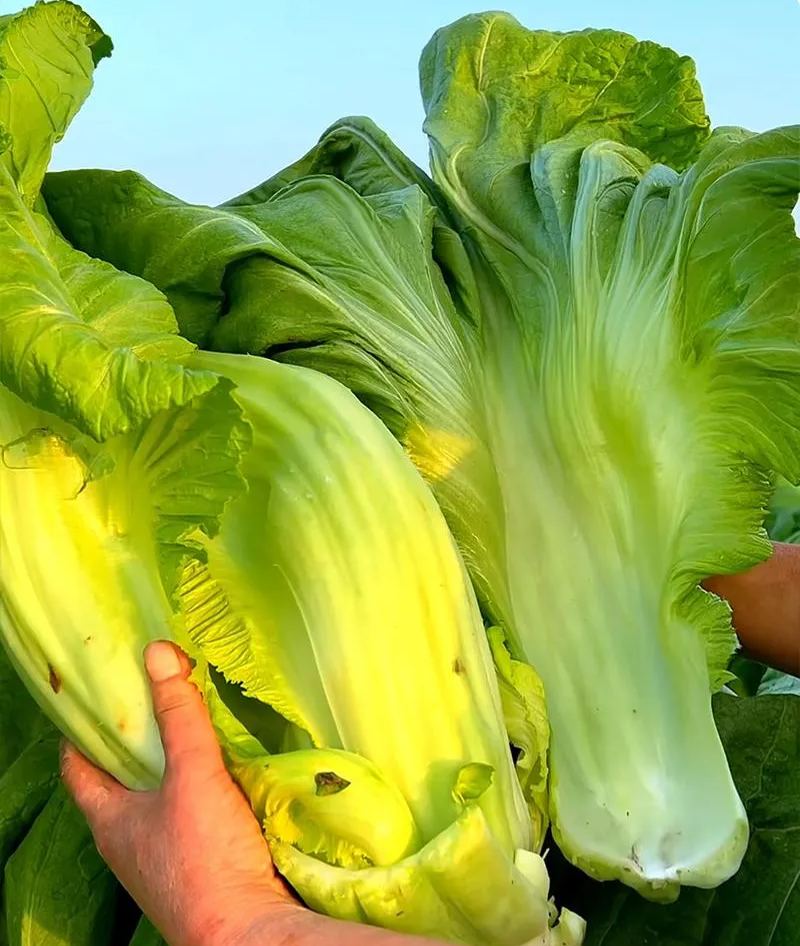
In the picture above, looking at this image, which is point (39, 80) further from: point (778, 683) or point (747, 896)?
point (778, 683)

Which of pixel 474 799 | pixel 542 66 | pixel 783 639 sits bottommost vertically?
pixel 783 639

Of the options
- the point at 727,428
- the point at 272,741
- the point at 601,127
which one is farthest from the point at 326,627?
the point at 601,127

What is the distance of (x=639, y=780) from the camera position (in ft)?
4.19

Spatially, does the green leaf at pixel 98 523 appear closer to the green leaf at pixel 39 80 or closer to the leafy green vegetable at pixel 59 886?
the green leaf at pixel 39 80

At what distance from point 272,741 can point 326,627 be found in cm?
18

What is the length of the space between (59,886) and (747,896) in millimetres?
954

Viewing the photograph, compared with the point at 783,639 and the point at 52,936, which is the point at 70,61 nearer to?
the point at 52,936

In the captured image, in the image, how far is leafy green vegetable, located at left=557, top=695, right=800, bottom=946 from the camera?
1396 millimetres

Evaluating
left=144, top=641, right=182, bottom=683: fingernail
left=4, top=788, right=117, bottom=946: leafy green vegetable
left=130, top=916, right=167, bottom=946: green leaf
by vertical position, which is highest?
left=144, top=641, right=182, bottom=683: fingernail

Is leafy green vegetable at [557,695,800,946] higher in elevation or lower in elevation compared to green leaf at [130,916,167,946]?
lower

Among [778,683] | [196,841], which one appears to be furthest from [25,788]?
[778,683]

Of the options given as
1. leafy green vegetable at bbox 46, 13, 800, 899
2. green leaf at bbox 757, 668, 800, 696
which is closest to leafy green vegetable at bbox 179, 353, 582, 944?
leafy green vegetable at bbox 46, 13, 800, 899

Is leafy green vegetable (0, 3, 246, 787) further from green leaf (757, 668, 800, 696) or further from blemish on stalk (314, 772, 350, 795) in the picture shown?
green leaf (757, 668, 800, 696)

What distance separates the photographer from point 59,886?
56.3 inches
